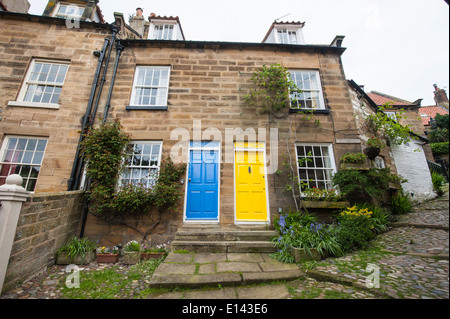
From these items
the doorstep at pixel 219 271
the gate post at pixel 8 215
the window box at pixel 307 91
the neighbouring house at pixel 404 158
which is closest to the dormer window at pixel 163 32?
the window box at pixel 307 91

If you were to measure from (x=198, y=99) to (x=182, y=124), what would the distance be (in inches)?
39.8

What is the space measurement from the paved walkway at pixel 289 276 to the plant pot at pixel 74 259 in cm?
Result: 20

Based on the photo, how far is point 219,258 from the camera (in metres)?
3.64

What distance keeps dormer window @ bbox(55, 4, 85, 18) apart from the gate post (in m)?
7.23

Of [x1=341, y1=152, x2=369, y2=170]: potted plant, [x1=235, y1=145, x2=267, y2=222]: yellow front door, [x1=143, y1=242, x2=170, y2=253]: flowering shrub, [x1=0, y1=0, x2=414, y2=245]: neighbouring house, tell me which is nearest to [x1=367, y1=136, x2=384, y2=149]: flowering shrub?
[x1=0, y1=0, x2=414, y2=245]: neighbouring house

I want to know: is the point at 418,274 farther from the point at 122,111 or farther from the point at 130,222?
the point at 122,111

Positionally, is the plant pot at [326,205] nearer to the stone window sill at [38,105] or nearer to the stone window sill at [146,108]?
the stone window sill at [146,108]

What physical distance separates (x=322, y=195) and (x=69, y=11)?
434 inches

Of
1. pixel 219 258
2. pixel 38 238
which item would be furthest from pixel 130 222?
pixel 219 258

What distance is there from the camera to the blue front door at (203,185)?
4969 mm

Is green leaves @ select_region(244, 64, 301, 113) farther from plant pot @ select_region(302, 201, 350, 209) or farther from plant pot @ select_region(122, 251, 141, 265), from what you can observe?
plant pot @ select_region(122, 251, 141, 265)

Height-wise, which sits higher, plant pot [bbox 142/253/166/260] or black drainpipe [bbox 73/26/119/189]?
black drainpipe [bbox 73/26/119/189]

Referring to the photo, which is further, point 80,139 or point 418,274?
point 80,139

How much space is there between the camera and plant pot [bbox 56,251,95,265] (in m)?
3.78
